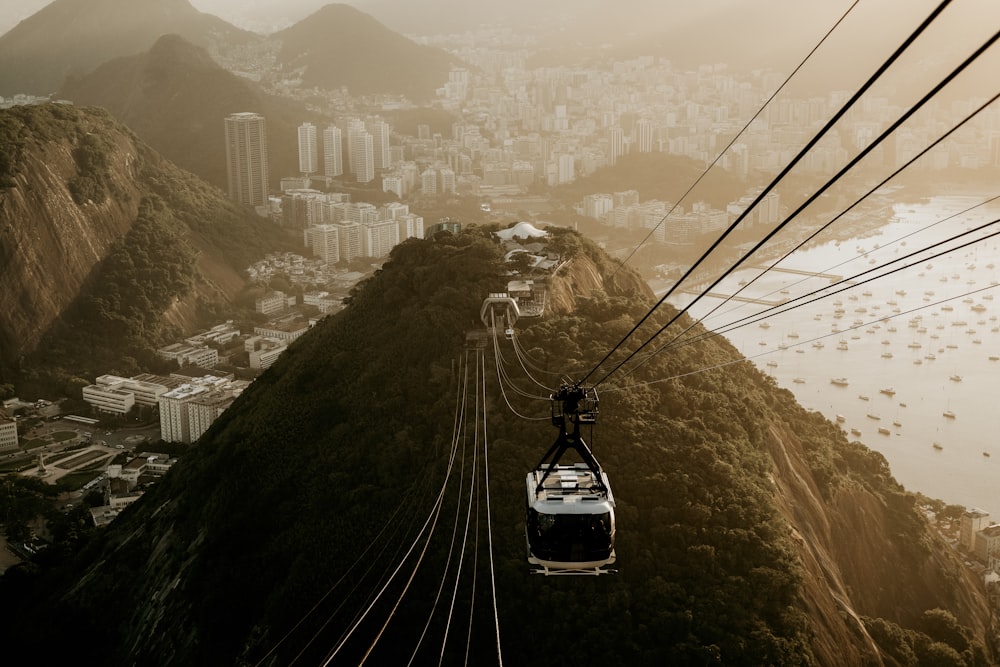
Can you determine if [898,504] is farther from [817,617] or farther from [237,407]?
[237,407]

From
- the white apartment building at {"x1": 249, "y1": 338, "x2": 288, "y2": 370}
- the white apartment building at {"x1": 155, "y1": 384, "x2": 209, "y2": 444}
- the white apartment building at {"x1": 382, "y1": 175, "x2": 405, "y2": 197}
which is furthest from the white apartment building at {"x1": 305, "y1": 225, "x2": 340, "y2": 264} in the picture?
the white apartment building at {"x1": 155, "y1": 384, "x2": 209, "y2": 444}

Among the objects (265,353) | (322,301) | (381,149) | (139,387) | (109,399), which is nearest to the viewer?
(109,399)

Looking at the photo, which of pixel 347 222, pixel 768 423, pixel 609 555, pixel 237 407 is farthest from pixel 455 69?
pixel 609 555

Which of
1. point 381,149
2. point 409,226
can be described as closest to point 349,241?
point 409,226

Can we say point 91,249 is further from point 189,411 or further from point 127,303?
point 189,411

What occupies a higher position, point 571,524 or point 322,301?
point 322,301

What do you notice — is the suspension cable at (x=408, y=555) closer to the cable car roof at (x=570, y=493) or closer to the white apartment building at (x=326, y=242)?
the cable car roof at (x=570, y=493)
